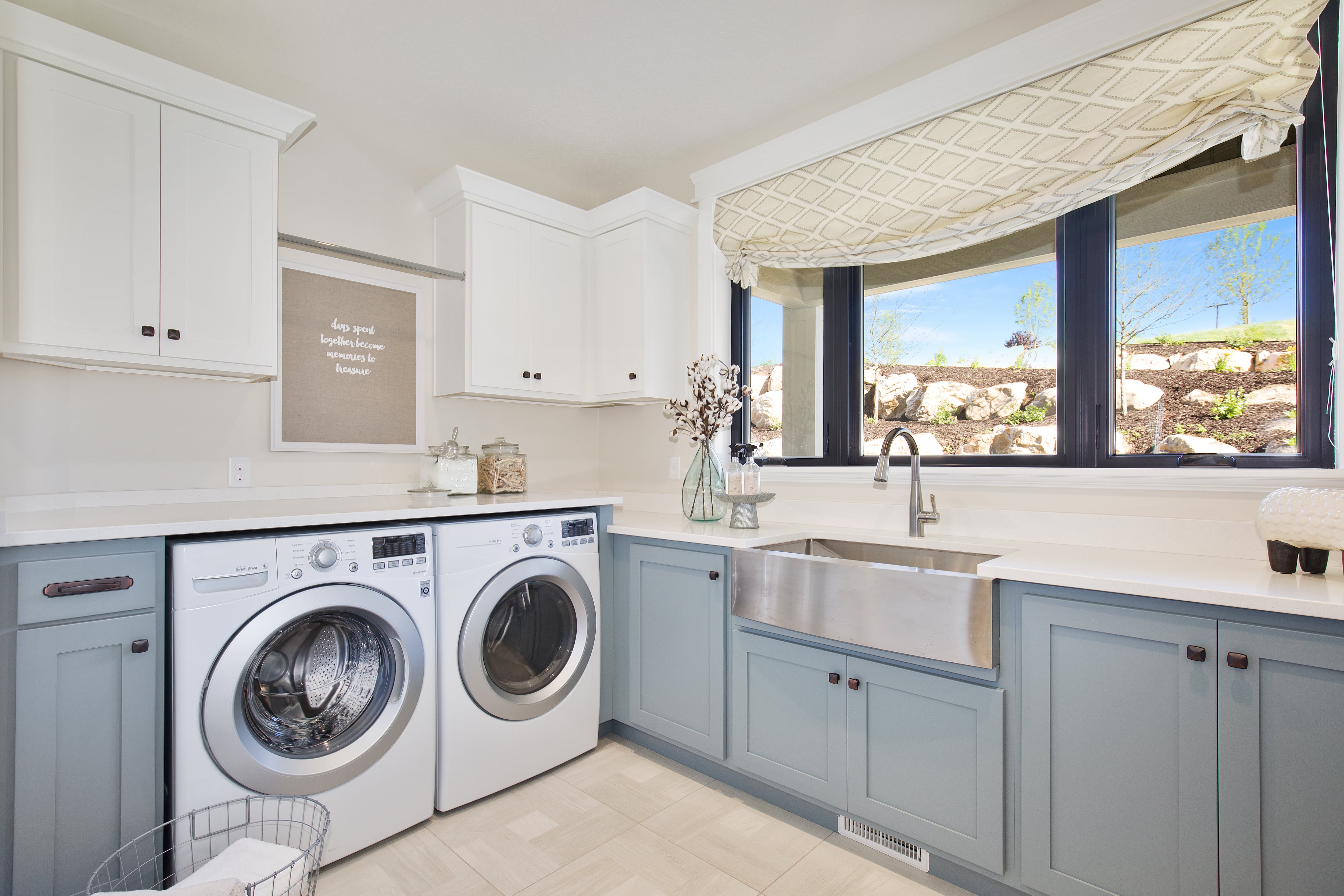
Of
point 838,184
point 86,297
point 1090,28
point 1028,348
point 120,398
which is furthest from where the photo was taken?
point 838,184

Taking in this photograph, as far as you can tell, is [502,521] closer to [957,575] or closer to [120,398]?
[120,398]

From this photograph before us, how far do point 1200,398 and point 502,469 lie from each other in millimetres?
2463

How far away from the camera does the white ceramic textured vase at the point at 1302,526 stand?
1.33 meters

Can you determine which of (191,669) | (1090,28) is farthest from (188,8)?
(1090,28)

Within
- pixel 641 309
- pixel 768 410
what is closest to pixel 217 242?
pixel 641 309

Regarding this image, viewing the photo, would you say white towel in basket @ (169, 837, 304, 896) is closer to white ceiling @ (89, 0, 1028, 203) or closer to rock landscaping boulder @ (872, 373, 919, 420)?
rock landscaping boulder @ (872, 373, 919, 420)

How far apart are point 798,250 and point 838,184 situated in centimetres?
28

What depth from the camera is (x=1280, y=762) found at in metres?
1.22

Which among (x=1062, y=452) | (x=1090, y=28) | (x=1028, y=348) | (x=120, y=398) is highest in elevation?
(x=1090, y=28)

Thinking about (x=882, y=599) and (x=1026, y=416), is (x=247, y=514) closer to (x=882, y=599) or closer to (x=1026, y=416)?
(x=882, y=599)

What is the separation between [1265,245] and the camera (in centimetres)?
177

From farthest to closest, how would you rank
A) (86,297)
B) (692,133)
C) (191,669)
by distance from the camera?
1. (692,133)
2. (86,297)
3. (191,669)

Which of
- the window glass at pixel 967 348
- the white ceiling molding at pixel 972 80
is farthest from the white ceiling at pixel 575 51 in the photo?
the window glass at pixel 967 348

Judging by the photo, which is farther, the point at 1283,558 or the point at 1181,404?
the point at 1181,404
